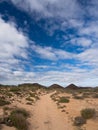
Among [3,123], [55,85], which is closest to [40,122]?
[3,123]

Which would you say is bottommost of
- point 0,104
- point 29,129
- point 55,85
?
point 29,129

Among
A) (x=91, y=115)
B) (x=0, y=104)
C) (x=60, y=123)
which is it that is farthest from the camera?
(x=0, y=104)

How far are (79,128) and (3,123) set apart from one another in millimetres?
5555

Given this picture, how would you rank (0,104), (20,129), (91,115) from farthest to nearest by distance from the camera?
(0,104), (91,115), (20,129)

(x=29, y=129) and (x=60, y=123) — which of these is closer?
(x=29, y=129)

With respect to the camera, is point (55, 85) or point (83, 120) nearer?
point (83, 120)

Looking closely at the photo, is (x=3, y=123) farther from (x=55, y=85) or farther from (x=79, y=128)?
(x=55, y=85)

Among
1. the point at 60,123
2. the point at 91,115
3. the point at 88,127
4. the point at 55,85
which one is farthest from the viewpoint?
the point at 55,85

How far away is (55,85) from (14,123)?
441 feet

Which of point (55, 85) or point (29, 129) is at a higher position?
point (55, 85)

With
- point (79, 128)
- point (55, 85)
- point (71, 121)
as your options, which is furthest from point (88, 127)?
point (55, 85)

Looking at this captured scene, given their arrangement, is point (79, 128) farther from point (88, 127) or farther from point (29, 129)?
point (29, 129)

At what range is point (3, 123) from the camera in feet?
49.2

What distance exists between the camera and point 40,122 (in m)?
17.3
